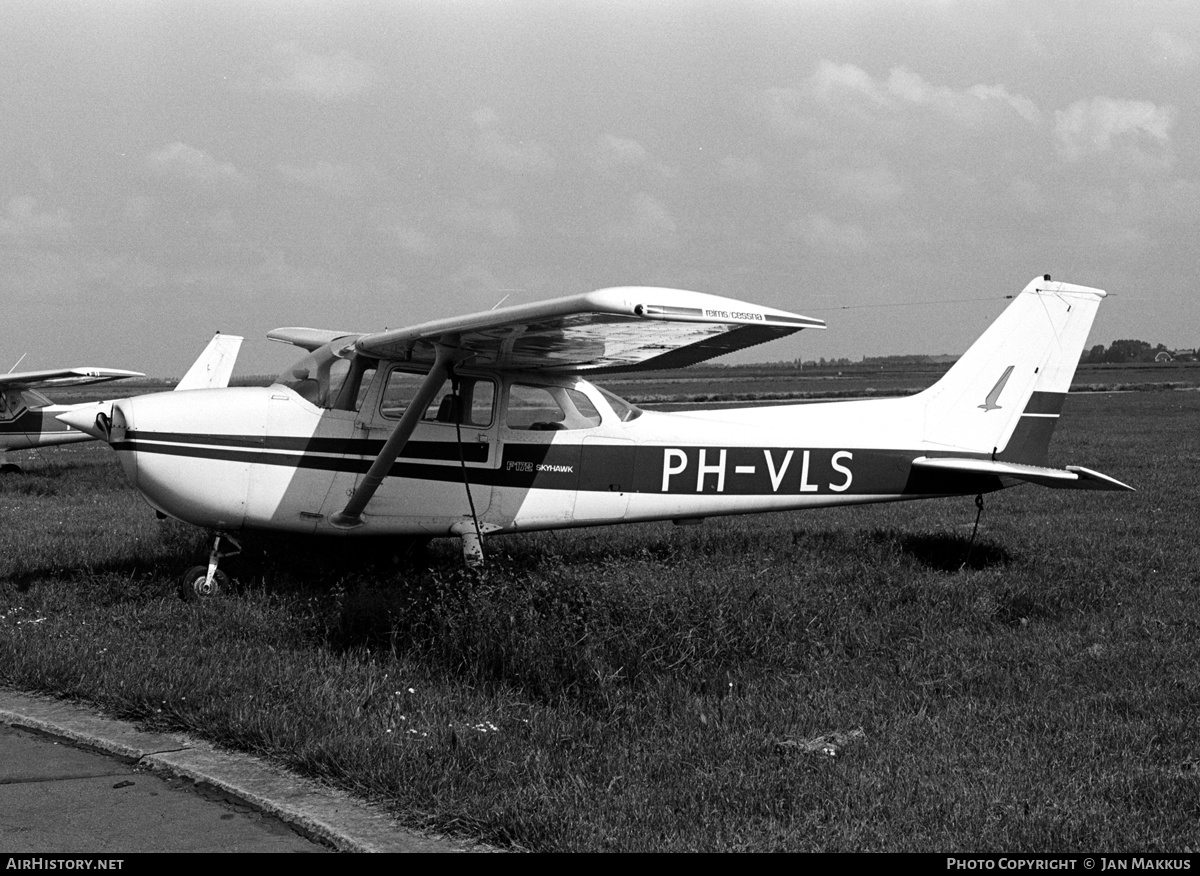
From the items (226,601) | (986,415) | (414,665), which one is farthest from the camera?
(986,415)

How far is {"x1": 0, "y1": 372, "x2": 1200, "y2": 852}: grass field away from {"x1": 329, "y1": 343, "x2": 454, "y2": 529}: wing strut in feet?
1.84

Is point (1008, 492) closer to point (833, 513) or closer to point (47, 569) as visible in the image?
point (833, 513)

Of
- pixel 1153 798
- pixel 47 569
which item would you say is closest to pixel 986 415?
pixel 1153 798

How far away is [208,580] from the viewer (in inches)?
318

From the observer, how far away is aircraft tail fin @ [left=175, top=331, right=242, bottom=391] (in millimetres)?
21797

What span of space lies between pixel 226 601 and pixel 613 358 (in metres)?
3.26

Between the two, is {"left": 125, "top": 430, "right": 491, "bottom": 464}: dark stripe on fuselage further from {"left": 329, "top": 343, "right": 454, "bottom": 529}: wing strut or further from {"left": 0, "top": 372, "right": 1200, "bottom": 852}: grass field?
{"left": 0, "top": 372, "right": 1200, "bottom": 852}: grass field

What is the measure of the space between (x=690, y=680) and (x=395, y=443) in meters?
3.07

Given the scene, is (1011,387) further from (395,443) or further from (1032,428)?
(395,443)

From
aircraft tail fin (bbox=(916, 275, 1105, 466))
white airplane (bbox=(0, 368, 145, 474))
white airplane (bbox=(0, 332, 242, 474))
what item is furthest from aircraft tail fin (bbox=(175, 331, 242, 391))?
aircraft tail fin (bbox=(916, 275, 1105, 466))

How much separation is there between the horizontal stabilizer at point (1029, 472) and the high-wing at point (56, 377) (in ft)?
55.5

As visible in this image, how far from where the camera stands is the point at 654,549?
9992 mm

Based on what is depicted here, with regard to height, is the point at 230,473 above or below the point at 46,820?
above

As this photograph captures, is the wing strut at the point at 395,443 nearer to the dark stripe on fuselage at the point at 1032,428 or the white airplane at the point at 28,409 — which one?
the dark stripe on fuselage at the point at 1032,428
